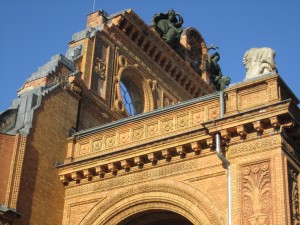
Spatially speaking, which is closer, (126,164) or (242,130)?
(242,130)

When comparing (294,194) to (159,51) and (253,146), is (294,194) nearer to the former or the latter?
(253,146)

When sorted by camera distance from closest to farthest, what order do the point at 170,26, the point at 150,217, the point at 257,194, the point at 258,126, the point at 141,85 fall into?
the point at 257,194 < the point at 258,126 < the point at 150,217 < the point at 141,85 < the point at 170,26

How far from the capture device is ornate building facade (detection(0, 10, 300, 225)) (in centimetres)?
1681

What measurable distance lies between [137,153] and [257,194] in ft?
13.9

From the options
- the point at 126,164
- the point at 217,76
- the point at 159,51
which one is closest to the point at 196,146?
the point at 126,164

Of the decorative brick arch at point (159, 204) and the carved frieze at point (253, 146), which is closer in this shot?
the carved frieze at point (253, 146)

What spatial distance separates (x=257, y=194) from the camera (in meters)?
16.5

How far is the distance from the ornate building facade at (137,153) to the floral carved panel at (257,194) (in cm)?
3

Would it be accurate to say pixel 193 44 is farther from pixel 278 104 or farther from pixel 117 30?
pixel 278 104

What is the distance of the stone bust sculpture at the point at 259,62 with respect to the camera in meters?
18.2

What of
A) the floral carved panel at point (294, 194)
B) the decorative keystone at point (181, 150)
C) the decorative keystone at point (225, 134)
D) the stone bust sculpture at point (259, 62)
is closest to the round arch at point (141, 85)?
the decorative keystone at point (181, 150)

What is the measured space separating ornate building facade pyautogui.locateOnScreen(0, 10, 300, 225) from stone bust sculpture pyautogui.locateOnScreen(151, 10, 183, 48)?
503 centimetres

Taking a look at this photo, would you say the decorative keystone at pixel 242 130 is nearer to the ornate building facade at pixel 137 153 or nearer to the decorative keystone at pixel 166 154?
the ornate building facade at pixel 137 153

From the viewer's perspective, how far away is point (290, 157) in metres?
17.1
